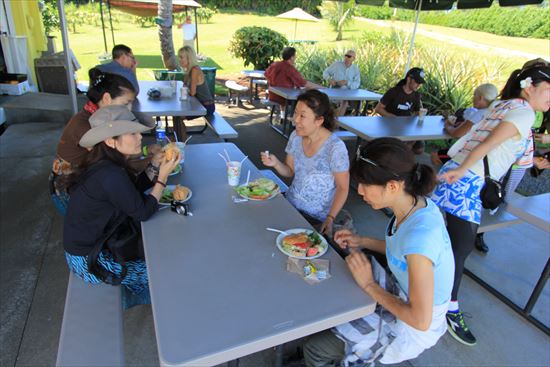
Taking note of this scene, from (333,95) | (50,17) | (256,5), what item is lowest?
(333,95)

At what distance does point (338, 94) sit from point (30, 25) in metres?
7.34

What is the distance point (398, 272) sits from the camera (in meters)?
1.50

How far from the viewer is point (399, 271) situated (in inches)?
58.6

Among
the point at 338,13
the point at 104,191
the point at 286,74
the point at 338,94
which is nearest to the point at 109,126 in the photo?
the point at 104,191

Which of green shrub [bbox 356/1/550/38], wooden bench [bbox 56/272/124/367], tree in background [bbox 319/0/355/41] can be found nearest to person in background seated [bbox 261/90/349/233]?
wooden bench [bbox 56/272/124/367]

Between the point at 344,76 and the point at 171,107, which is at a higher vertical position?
the point at 344,76

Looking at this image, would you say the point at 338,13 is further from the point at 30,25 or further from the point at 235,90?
the point at 30,25

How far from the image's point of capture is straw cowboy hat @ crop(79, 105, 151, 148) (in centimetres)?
170

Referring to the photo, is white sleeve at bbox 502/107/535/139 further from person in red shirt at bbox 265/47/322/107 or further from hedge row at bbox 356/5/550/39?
hedge row at bbox 356/5/550/39

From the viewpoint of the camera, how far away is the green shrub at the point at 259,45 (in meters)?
10.5

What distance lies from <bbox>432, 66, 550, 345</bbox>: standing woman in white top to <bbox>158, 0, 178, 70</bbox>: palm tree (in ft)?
Answer: 29.7

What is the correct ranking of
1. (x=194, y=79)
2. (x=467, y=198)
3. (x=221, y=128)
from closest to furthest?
(x=467, y=198)
(x=221, y=128)
(x=194, y=79)

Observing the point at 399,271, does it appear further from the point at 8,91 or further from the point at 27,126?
the point at 8,91

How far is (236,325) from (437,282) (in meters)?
0.86
